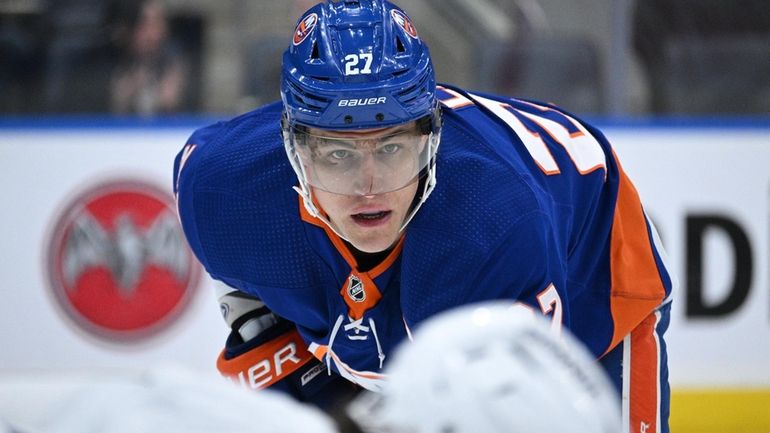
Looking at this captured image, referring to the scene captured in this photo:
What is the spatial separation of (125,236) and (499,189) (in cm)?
239

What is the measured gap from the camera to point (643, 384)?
8.04 feet

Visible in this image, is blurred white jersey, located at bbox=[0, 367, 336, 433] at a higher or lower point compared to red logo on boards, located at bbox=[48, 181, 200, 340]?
higher

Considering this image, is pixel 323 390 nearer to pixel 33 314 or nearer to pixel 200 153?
pixel 200 153

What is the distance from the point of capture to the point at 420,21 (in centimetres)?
441

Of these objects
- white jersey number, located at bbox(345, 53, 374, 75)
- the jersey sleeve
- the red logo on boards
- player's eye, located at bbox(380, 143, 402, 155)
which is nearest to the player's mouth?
player's eye, located at bbox(380, 143, 402, 155)

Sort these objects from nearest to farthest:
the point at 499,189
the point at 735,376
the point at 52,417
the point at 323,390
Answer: the point at 52,417 → the point at 499,189 → the point at 323,390 → the point at 735,376

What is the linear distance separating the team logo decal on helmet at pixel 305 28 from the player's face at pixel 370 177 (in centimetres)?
18

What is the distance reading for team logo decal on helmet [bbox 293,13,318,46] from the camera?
7.34ft

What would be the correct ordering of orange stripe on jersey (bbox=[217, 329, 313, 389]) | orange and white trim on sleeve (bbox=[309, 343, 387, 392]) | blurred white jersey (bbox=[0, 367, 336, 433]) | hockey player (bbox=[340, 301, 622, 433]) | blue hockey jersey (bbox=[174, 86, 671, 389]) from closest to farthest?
blurred white jersey (bbox=[0, 367, 336, 433]) < hockey player (bbox=[340, 301, 622, 433]) < blue hockey jersey (bbox=[174, 86, 671, 389]) < orange and white trim on sleeve (bbox=[309, 343, 387, 392]) < orange stripe on jersey (bbox=[217, 329, 313, 389])

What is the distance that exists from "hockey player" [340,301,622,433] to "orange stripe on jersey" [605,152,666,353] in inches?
41.6

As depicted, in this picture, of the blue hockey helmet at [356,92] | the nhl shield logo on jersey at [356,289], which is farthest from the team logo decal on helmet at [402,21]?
the nhl shield logo on jersey at [356,289]

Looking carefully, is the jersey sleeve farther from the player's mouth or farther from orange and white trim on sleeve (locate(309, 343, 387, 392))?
the player's mouth

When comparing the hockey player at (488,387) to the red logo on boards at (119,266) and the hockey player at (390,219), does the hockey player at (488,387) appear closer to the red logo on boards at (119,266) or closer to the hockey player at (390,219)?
the hockey player at (390,219)

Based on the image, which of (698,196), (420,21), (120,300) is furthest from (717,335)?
(120,300)
